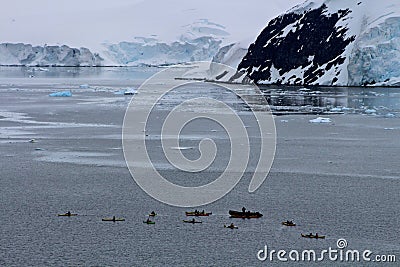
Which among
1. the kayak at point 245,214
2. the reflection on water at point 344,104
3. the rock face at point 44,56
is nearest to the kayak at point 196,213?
the kayak at point 245,214

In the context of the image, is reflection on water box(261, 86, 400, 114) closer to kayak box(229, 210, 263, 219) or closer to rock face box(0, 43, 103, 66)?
kayak box(229, 210, 263, 219)

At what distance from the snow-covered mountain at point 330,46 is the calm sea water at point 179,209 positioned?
27.1 m

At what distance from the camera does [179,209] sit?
28.7 feet

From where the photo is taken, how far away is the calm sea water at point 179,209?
22.6 feet

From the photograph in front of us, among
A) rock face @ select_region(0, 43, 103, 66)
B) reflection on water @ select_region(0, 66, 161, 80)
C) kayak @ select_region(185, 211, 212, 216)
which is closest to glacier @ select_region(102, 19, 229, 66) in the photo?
reflection on water @ select_region(0, 66, 161, 80)

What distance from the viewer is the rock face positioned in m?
96.6

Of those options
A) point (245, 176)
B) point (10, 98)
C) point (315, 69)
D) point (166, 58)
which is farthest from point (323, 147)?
point (166, 58)

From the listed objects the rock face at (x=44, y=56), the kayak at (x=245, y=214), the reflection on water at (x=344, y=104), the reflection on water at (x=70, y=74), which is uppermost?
the rock face at (x=44, y=56)

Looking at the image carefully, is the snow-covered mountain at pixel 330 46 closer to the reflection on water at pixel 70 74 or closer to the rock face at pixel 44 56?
the reflection on water at pixel 70 74

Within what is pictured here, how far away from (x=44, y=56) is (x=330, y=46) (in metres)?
56.6

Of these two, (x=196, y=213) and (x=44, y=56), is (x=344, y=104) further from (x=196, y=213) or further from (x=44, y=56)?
(x=44, y=56)

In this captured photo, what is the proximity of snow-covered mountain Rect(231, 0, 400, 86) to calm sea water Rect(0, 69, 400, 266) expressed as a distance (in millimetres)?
27077

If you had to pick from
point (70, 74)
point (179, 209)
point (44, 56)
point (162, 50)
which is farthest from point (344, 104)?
point (162, 50)

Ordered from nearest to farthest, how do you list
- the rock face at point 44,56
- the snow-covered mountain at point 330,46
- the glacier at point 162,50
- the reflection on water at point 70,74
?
the snow-covered mountain at point 330,46 < the reflection on water at point 70,74 < the rock face at point 44,56 < the glacier at point 162,50
